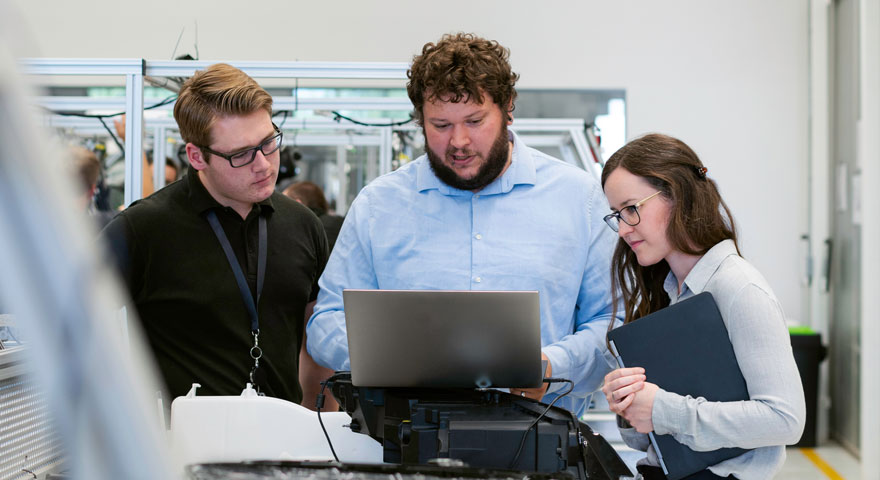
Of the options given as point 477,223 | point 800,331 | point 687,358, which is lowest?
point 800,331

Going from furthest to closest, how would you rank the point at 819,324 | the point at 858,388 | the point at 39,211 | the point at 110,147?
the point at 110,147, the point at 819,324, the point at 858,388, the point at 39,211

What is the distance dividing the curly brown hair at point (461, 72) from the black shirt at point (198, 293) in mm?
635

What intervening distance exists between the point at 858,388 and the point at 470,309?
473 centimetres

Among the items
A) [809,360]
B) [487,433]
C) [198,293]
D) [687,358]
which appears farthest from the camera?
[809,360]

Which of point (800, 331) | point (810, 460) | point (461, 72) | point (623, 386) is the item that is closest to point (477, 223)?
point (461, 72)

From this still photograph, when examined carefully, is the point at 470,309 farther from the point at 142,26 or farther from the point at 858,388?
the point at 142,26

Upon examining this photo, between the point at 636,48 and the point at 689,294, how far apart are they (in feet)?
17.7

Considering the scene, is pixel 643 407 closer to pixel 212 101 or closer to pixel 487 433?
pixel 487 433

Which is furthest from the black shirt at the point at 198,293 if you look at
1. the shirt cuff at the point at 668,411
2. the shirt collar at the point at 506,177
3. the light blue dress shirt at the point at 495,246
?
the shirt cuff at the point at 668,411

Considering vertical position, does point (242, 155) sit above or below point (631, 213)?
above

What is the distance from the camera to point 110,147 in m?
7.30

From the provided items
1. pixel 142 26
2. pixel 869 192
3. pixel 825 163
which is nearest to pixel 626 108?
pixel 825 163

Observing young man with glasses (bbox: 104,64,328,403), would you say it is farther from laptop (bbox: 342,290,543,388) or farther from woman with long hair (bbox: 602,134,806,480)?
woman with long hair (bbox: 602,134,806,480)

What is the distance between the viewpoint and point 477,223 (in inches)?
73.7
